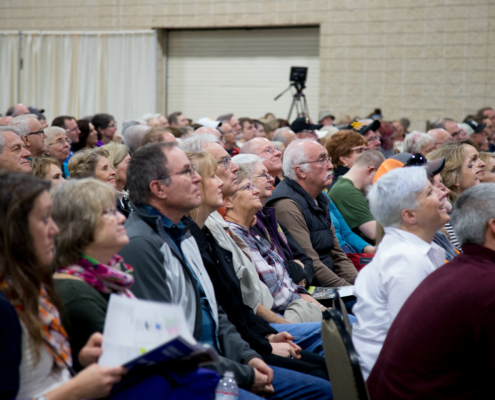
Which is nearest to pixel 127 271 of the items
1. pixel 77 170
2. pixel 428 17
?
pixel 77 170

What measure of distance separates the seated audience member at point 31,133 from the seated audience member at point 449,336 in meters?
4.01

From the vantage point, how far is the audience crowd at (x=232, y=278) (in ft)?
4.63

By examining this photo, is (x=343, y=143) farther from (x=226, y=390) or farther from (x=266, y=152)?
(x=226, y=390)

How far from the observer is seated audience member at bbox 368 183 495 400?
1.58m

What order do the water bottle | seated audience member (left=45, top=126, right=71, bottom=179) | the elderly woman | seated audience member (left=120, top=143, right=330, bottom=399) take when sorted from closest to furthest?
1. the water bottle
2. seated audience member (left=120, top=143, right=330, bottom=399)
3. the elderly woman
4. seated audience member (left=45, top=126, right=71, bottom=179)

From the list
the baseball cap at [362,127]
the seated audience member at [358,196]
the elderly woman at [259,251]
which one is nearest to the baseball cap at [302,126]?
the baseball cap at [362,127]

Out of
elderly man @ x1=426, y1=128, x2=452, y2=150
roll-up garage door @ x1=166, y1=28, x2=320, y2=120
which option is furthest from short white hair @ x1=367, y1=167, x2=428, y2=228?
roll-up garage door @ x1=166, y1=28, x2=320, y2=120

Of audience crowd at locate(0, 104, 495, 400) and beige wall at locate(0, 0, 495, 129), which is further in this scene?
beige wall at locate(0, 0, 495, 129)

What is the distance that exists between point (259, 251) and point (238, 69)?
1034 centimetres

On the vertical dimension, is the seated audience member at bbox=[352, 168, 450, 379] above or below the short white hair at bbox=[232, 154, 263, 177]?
below

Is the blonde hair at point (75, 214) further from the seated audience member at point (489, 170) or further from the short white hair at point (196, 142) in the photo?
the seated audience member at point (489, 170)

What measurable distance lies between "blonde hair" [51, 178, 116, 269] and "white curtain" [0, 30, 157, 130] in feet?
36.5

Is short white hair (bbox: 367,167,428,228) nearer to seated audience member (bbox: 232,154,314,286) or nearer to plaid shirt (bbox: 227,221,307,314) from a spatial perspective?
plaid shirt (bbox: 227,221,307,314)

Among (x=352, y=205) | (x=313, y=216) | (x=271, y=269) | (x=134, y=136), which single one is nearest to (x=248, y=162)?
(x=271, y=269)
